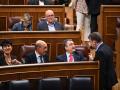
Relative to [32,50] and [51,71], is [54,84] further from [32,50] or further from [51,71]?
[32,50]

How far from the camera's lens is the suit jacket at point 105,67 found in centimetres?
484

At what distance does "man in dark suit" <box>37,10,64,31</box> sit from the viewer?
20.5ft

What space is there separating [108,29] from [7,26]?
155cm

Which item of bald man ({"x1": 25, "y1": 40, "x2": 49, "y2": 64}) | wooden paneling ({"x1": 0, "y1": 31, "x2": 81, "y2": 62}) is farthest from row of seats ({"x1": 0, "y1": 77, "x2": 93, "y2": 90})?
wooden paneling ({"x1": 0, "y1": 31, "x2": 81, "y2": 62})

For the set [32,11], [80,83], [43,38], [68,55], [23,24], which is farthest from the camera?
[32,11]

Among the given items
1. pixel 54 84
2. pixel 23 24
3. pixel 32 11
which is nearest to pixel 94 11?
pixel 32 11

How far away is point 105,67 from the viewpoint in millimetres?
4871

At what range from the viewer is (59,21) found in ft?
22.0

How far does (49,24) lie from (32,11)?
537 mm

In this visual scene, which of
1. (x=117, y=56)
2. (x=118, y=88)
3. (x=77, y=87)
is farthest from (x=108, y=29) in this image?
(x=77, y=87)

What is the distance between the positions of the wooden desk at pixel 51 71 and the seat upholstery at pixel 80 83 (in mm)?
205

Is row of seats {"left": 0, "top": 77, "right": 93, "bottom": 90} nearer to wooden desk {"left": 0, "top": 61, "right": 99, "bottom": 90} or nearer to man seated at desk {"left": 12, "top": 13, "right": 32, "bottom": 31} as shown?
wooden desk {"left": 0, "top": 61, "right": 99, "bottom": 90}

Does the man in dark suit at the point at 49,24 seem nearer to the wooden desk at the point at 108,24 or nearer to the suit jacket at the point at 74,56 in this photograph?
the wooden desk at the point at 108,24

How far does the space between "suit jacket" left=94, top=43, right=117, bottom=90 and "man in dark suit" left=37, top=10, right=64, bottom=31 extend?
1.41 metres
